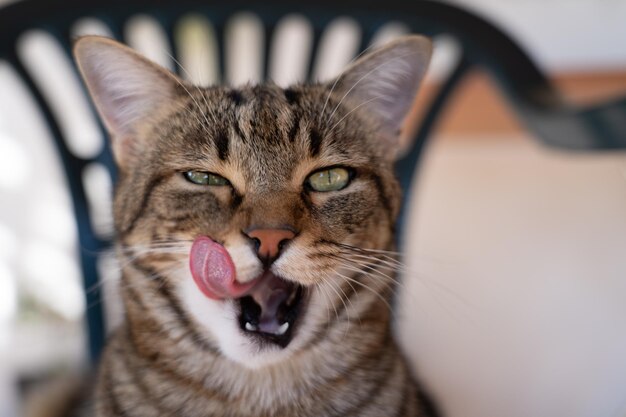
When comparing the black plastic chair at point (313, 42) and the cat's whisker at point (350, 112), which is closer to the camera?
the cat's whisker at point (350, 112)

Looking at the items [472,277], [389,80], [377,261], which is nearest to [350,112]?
[389,80]

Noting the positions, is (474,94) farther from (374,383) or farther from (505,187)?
(374,383)

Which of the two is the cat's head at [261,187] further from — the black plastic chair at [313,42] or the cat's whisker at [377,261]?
the black plastic chair at [313,42]

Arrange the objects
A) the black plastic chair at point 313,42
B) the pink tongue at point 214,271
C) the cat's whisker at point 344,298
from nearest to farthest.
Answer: the pink tongue at point 214,271 < the cat's whisker at point 344,298 < the black plastic chair at point 313,42

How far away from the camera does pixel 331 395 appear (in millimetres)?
583

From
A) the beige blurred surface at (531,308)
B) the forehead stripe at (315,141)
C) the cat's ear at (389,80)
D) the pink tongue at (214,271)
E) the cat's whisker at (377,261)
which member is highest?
the cat's ear at (389,80)

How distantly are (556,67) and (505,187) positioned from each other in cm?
101

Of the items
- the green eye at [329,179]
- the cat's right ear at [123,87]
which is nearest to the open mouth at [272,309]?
the green eye at [329,179]

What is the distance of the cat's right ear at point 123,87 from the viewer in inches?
19.9

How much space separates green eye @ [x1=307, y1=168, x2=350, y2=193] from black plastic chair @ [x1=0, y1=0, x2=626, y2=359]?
0.68 feet

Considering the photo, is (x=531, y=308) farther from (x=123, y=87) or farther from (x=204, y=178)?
(x=123, y=87)

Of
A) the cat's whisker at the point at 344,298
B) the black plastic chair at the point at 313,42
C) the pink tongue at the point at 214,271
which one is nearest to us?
the pink tongue at the point at 214,271

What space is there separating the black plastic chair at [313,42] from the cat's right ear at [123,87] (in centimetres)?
10

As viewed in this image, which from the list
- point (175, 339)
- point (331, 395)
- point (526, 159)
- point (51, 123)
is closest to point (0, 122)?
point (51, 123)
